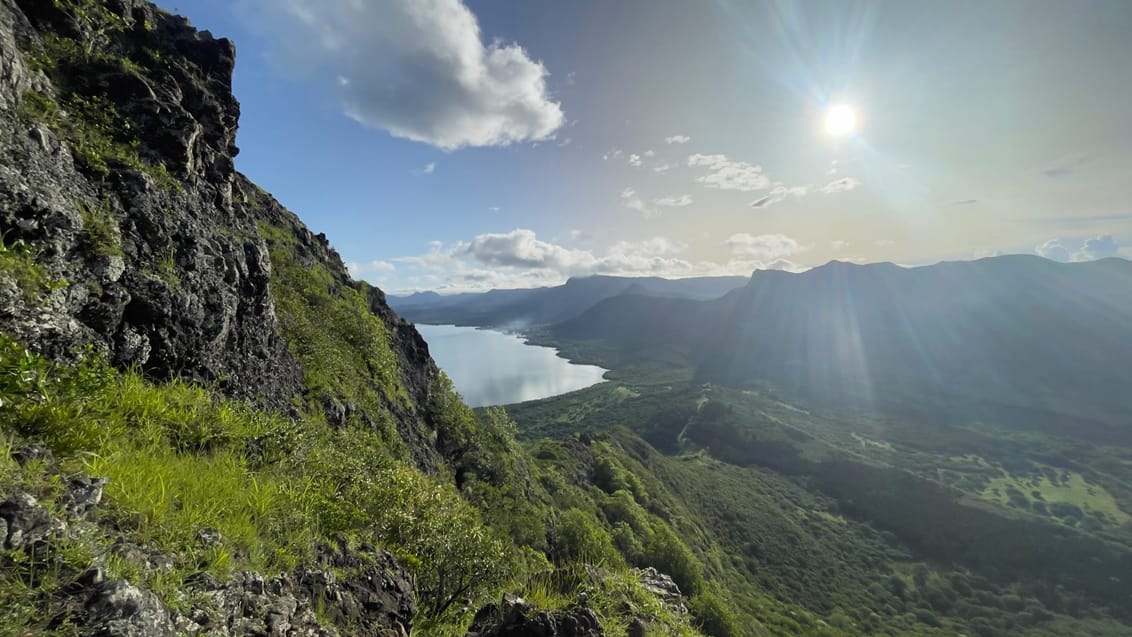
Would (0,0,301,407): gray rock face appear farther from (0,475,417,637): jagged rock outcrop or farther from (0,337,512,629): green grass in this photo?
(0,475,417,637): jagged rock outcrop

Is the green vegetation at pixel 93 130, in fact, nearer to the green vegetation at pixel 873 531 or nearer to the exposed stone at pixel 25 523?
A: the exposed stone at pixel 25 523

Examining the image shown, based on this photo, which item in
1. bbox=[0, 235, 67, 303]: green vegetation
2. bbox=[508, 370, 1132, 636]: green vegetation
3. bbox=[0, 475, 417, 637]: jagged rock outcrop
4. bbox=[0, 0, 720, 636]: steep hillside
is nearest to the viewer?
bbox=[0, 475, 417, 637]: jagged rock outcrop

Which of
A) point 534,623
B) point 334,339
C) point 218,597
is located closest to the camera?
point 218,597

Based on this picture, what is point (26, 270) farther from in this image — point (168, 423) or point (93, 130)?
point (93, 130)

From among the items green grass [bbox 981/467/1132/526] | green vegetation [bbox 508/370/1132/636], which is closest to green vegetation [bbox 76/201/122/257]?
green vegetation [bbox 508/370/1132/636]

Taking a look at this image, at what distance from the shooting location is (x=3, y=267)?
241 inches

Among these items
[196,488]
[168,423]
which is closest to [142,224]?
[168,423]

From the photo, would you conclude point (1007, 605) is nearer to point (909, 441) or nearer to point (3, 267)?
point (909, 441)

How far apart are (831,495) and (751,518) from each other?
42.4 meters

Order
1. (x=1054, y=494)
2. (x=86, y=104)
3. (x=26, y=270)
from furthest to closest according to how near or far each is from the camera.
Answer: (x=1054, y=494)
(x=86, y=104)
(x=26, y=270)

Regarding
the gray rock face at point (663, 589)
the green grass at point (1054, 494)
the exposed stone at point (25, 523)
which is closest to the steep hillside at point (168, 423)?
the exposed stone at point (25, 523)

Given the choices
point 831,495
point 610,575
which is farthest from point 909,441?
point 610,575

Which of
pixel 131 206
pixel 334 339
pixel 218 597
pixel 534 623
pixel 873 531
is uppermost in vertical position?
pixel 131 206

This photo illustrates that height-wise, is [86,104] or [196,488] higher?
[86,104]
